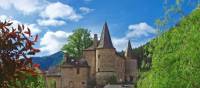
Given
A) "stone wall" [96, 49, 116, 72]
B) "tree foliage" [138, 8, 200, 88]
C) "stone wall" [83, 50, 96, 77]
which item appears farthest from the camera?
"stone wall" [83, 50, 96, 77]

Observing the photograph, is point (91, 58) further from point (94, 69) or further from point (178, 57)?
point (178, 57)

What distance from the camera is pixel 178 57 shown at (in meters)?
16.7

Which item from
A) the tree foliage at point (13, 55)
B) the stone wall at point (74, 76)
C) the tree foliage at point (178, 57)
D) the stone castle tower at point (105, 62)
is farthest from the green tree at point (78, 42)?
the tree foliage at point (13, 55)

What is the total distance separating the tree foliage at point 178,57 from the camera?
15.7 metres

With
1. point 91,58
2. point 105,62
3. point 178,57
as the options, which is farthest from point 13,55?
point 91,58

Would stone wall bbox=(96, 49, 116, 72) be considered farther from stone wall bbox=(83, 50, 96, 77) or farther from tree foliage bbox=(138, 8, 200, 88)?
tree foliage bbox=(138, 8, 200, 88)

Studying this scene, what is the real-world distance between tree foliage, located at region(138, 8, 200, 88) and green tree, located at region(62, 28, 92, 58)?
78207mm

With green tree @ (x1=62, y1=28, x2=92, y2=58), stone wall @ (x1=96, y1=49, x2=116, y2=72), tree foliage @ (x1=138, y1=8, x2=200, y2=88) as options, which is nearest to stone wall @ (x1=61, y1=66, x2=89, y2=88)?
stone wall @ (x1=96, y1=49, x2=116, y2=72)

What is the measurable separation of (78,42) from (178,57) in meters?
80.8

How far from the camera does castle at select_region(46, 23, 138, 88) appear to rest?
90750mm

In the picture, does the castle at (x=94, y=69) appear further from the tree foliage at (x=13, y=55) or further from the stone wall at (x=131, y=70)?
the tree foliage at (x=13, y=55)

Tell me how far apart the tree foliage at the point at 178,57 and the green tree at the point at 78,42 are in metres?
78.2

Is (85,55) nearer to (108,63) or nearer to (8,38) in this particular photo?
(108,63)

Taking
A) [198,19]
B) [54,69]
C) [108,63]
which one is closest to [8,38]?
[198,19]
